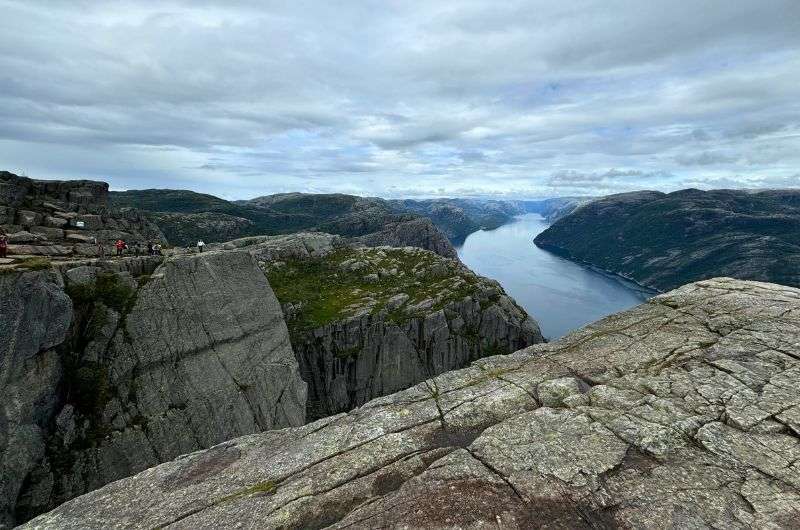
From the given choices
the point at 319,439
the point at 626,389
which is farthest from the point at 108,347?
the point at 626,389

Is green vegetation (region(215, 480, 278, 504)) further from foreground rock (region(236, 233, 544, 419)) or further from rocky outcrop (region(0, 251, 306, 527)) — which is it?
foreground rock (region(236, 233, 544, 419))

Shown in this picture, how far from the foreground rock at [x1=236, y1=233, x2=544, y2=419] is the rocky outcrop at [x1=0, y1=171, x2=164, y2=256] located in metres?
34.8

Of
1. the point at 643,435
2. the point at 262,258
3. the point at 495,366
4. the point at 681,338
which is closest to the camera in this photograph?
the point at 643,435

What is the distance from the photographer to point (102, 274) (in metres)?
37.8

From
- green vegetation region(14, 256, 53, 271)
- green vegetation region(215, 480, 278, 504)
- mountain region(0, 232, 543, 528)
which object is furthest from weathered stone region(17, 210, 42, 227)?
green vegetation region(215, 480, 278, 504)

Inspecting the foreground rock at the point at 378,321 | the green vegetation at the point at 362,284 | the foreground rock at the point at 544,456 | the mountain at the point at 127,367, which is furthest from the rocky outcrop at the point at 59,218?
the foreground rock at the point at 378,321

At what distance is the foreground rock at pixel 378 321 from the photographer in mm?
80125

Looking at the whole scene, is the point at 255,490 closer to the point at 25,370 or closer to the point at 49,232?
the point at 25,370

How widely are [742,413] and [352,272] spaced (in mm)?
88388

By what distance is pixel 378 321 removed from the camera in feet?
270

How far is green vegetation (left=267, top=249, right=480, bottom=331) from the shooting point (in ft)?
277

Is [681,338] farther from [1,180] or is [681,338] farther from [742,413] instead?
[1,180]

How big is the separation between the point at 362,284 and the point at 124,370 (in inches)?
2520

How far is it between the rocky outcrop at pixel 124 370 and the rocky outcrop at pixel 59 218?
28.7 feet
